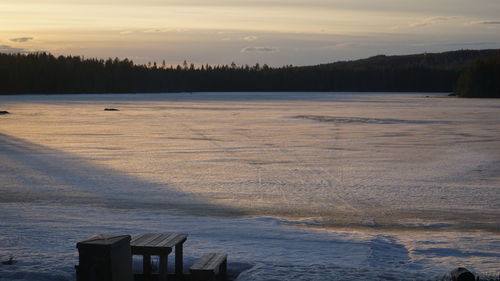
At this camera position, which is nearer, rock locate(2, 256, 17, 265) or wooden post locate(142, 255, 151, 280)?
wooden post locate(142, 255, 151, 280)

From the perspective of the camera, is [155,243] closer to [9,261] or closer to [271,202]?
[9,261]

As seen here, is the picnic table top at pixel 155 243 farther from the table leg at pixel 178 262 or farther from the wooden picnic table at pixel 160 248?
the table leg at pixel 178 262

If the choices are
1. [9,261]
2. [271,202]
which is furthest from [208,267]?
[271,202]

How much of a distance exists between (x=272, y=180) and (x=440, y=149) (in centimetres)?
725

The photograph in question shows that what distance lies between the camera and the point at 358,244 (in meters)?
7.10

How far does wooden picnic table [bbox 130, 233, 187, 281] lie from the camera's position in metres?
5.40

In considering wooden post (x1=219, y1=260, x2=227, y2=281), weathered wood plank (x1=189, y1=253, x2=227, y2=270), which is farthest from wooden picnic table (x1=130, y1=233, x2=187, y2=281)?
wooden post (x1=219, y1=260, x2=227, y2=281)

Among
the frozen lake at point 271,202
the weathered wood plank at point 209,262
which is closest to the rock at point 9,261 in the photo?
the frozen lake at point 271,202

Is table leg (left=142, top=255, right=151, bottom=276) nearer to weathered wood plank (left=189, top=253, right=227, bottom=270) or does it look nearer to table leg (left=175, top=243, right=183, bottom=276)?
table leg (left=175, top=243, right=183, bottom=276)

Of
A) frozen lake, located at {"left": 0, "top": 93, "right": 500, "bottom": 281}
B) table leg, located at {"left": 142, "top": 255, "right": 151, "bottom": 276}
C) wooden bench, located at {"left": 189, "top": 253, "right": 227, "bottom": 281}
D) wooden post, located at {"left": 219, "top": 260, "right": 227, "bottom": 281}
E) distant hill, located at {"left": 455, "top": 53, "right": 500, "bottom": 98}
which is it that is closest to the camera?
wooden bench, located at {"left": 189, "top": 253, "right": 227, "bottom": 281}

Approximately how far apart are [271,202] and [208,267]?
4496 mm

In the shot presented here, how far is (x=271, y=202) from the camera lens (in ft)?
32.1

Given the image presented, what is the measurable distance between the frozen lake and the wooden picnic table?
60 cm

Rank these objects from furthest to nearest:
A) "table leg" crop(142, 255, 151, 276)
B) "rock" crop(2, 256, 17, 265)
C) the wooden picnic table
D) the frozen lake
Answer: the frozen lake, "rock" crop(2, 256, 17, 265), "table leg" crop(142, 255, 151, 276), the wooden picnic table
